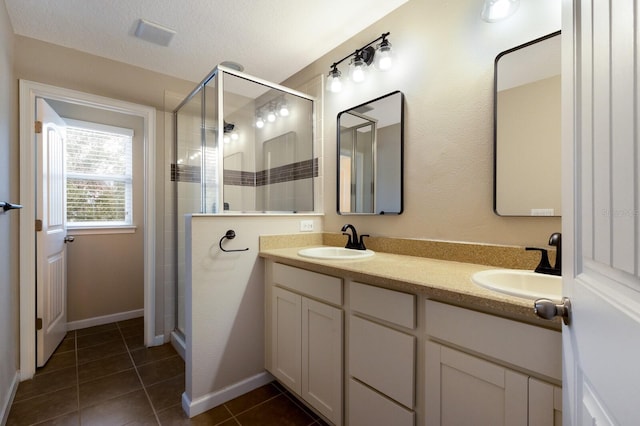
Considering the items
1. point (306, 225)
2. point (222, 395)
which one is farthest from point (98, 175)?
point (222, 395)

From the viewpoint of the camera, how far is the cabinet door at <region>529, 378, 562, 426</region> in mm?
765

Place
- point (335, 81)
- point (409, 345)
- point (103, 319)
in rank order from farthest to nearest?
point (103, 319) → point (335, 81) → point (409, 345)

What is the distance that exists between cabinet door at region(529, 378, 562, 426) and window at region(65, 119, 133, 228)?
3.58 metres

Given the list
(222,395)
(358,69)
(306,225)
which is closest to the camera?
(222,395)

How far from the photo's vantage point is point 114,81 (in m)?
2.36

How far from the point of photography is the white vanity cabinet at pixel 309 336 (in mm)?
1408

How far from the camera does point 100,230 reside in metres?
2.99

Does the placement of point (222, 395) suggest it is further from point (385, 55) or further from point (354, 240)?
point (385, 55)

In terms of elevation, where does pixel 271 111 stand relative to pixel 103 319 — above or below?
above

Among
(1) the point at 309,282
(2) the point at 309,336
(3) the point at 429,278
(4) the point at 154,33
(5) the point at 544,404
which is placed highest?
(4) the point at 154,33

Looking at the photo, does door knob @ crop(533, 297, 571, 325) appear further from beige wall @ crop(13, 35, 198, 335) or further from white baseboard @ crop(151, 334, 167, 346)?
white baseboard @ crop(151, 334, 167, 346)

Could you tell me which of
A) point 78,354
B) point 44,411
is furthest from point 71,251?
point 44,411

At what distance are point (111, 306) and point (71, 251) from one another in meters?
0.68

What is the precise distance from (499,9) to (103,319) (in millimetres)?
3970
